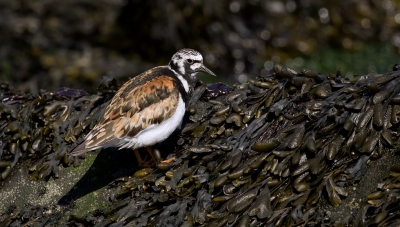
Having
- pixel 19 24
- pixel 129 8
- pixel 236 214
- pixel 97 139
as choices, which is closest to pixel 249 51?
pixel 129 8

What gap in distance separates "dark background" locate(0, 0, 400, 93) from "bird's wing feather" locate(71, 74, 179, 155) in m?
3.22

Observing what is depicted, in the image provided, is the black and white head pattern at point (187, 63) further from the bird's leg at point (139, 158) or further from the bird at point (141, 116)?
the bird's leg at point (139, 158)

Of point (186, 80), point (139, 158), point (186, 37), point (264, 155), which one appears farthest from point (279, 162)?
point (186, 37)

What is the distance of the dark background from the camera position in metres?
7.52

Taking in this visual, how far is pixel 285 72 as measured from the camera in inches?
163

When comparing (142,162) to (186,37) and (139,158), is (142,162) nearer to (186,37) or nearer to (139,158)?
(139,158)

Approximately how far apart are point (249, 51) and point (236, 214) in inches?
187

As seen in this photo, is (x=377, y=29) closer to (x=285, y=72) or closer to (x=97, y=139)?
(x=285, y=72)

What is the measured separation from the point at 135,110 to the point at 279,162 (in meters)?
1.20

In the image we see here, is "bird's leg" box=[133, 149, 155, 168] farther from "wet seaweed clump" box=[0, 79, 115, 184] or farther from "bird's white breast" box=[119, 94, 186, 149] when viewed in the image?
"wet seaweed clump" box=[0, 79, 115, 184]

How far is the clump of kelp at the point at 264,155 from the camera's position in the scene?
3373 millimetres

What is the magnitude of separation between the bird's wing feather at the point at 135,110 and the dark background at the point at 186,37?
322 cm

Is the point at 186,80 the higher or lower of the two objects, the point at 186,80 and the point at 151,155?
the higher

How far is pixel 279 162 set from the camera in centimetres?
352
